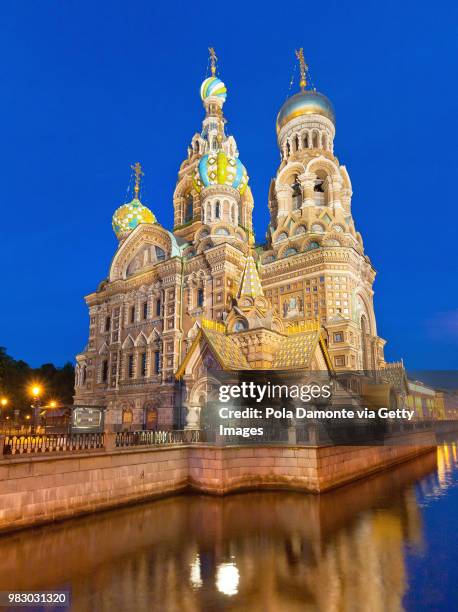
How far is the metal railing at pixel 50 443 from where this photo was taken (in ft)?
37.9

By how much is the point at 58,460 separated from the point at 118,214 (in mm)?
32127

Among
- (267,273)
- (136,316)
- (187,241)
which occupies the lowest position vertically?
(136,316)

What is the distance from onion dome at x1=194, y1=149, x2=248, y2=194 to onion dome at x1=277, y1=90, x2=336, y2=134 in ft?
29.6

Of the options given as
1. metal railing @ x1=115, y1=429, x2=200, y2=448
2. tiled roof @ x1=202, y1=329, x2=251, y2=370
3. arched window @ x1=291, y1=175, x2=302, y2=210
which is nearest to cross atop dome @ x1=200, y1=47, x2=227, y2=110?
arched window @ x1=291, y1=175, x2=302, y2=210

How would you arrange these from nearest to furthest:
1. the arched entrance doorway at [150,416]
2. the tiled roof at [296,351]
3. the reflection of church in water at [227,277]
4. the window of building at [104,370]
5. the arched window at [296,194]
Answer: the tiled roof at [296,351] → the reflection of church in water at [227,277] → the arched entrance doorway at [150,416] → the window of building at [104,370] → the arched window at [296,194]

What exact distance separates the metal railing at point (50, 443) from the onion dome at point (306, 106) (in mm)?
35820

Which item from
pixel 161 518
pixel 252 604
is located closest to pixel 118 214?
pixel 161 518

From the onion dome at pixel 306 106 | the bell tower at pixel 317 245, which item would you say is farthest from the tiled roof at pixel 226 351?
the onion dome at pixel 306 106

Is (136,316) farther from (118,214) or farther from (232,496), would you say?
(232,496)

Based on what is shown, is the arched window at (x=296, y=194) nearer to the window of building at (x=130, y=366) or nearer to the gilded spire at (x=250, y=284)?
the gilded spire at (x=250, y=284)

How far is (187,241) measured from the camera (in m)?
36.4

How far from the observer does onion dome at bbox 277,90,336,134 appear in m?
39.9

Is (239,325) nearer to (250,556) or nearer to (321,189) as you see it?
(250,556)

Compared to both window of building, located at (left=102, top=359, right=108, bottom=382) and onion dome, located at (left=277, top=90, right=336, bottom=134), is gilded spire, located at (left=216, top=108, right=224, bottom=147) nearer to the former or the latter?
onion dome, located at (left=277, top=90, right=336, bottom=134)
